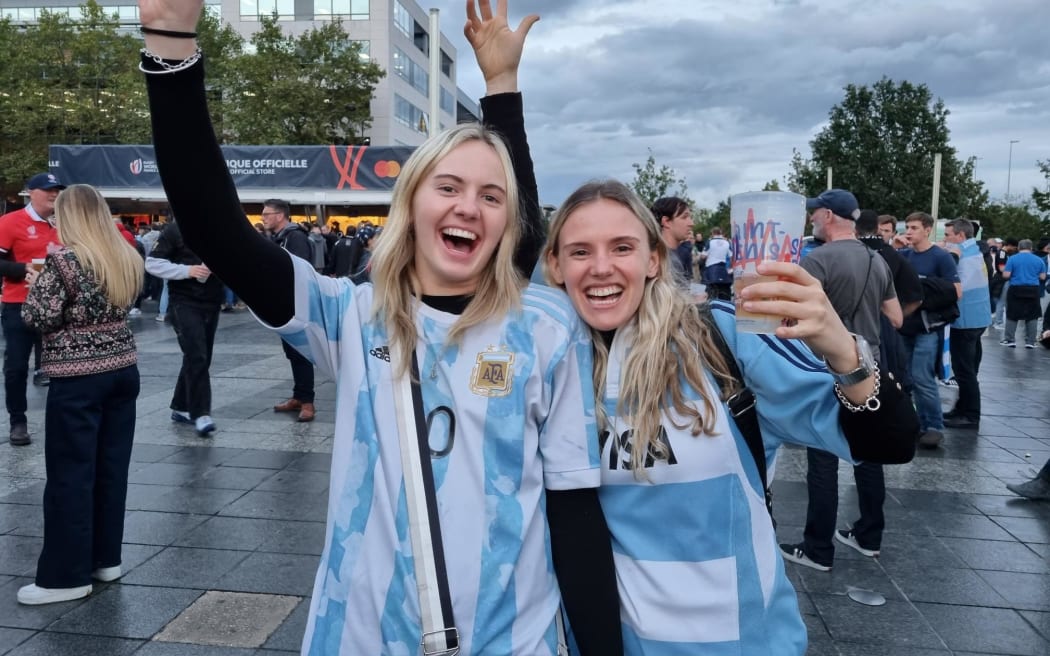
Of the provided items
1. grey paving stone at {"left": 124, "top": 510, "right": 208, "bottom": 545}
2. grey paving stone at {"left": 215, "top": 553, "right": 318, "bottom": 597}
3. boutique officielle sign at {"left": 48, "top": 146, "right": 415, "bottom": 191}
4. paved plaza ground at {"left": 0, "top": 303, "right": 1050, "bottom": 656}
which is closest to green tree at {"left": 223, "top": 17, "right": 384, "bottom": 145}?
boutique officielle sign at {"left": 48, "top": 146, "right": 415, "bottom": 191}

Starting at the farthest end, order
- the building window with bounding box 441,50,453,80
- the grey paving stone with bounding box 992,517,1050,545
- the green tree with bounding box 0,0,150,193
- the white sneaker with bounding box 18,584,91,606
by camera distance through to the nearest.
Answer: the building window with bounding box 441,50,453,80 → the green tree with bounding box 0,0,150,193 → the grey paving stone with bounding box 992,517,1050,545 → the white sneaker with bounding box 18,584,91,606

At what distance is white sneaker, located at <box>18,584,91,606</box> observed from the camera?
3707mm

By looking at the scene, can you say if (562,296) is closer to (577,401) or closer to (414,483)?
(577,401)

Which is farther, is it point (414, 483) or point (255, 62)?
point (255, 62)

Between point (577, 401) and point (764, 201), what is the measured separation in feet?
1.73

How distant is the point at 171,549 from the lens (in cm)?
441

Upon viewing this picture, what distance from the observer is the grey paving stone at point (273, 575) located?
155 inches

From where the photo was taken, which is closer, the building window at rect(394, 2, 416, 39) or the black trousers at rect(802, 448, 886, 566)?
the black trousers at rect(802, 448, 886, 566)

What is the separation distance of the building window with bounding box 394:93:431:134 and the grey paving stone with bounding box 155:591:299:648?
156 feet

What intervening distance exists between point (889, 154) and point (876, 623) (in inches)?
2344

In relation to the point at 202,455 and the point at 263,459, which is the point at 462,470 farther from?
the point at 202,455

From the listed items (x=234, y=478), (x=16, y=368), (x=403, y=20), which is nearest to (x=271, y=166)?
(x=16, y=368)

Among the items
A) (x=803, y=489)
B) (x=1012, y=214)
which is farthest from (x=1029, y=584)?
(x=1012, y=214)

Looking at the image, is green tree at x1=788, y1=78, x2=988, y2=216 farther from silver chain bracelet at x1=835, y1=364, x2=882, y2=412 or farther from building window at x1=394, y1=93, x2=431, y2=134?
silver chain bracelet at x1=835, y1=364, x2=882, y2=412
